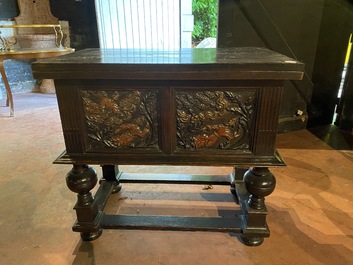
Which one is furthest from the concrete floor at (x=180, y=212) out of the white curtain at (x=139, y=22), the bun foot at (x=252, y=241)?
the white curtain at (x=139, y=22)

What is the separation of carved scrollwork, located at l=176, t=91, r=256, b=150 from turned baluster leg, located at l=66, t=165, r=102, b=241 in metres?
0.47

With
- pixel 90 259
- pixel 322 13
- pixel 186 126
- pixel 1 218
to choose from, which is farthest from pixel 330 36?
pixel 1 218

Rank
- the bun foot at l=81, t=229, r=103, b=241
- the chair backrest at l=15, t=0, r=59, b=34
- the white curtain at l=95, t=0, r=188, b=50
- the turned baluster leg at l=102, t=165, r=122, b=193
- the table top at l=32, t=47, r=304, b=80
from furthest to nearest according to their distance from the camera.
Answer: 1. the chair backrest at l=15, t=0, r=59, b=34
2. the white curtain at l=95, t=0, r=188, b=50
3. the turned baluster leg at l=102, t=165, r=122, b=193
4. the bun foot at l=81, t=229, r=103, b=241
5. the table top at l=32, t=47, r=304, b=80

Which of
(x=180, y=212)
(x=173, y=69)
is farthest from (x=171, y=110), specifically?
(x=180, y=212)

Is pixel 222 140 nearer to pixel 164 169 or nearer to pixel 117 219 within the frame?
pixel 117 219

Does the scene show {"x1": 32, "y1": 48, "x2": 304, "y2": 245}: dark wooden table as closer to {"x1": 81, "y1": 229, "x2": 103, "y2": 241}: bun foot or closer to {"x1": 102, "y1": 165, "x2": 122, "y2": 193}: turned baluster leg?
{"x1": 81, "y1": 229, "x2": 103, "y2": 241}: bun foot

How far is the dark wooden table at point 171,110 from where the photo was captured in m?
0.97

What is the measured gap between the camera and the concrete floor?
1.25 m

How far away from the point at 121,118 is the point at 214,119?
1.26 feet

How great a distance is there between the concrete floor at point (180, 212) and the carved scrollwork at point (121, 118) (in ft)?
1.76

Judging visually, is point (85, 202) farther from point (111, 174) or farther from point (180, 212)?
point (180, 212)

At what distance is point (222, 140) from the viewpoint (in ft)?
3.68

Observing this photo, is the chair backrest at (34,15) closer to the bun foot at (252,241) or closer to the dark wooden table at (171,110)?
the dark wooden table at (171,110)

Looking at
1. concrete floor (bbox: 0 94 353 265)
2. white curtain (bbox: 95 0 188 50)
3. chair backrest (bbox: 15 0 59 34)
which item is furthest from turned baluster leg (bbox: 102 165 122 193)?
chair backrest (bbox: 15 0 59 34)
